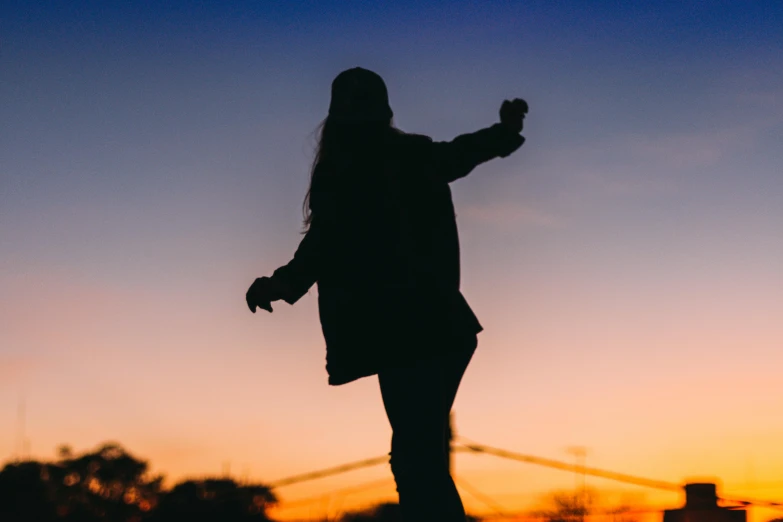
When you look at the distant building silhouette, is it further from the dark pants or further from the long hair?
the long hair

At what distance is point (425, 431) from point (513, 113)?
1117 millimetres

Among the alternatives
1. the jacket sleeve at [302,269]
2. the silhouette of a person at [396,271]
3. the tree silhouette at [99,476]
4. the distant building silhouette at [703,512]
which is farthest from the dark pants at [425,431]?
the tree silhouette at [99,476]

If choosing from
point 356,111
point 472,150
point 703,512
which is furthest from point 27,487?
point 472,150

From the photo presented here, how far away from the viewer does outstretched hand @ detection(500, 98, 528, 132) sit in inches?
129

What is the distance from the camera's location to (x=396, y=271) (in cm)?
318

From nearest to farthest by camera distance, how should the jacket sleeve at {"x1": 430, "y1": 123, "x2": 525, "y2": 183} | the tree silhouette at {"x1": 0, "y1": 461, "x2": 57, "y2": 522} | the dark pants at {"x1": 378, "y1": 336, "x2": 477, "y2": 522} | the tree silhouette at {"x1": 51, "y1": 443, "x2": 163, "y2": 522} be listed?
1. the dark pants at {"x1": 378, "y1": 336, "x2": 477, "y2": 522}
2. the jacket sleeve at {"x1": 430, "y1": 123, "x2": 525, "y2": 183}
3. the tree silhouette at {"x1": 0, "y1": 461, "x2": 57, "y2": 522}
4. the tree silhouette at {"x1": 51, "y1": 443, "x2": 163, "y2": 522}

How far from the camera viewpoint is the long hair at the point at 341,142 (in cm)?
343

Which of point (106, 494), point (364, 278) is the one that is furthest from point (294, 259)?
point (106, 494)

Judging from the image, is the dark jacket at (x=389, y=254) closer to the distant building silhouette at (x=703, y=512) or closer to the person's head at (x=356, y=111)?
the person's head at (x=356, y=111)

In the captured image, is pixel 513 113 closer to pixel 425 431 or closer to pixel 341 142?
pixel 341 142

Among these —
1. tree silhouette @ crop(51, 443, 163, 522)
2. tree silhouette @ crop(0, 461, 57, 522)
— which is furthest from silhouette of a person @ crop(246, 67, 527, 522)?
tree silhouette @ crop(51, 443, 163, 522)

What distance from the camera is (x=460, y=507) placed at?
122 inches

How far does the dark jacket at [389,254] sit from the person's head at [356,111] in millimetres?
52

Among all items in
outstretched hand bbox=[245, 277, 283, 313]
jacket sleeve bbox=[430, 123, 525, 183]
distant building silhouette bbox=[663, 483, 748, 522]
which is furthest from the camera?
distant building silhouette bbox=[663, 483, 748, 522]
